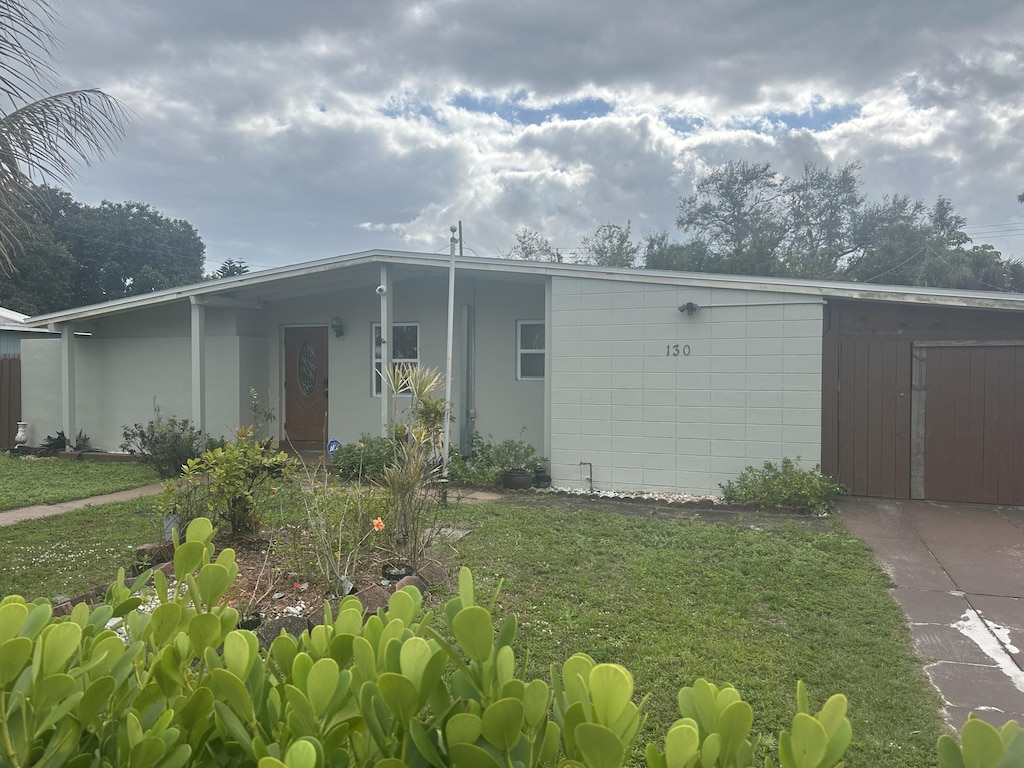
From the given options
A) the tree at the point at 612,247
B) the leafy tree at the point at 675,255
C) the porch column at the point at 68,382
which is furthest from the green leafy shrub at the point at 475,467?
the tree at the point at 612,247

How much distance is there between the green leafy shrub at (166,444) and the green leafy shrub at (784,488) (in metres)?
7.20

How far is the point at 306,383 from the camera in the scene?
1160 cm

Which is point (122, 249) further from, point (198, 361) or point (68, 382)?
point (198, 361)

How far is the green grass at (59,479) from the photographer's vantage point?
25.7ft

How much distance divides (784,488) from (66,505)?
26.2ft

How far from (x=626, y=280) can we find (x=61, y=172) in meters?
5.82

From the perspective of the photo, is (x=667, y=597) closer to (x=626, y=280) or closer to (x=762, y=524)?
(x=762, y=524)

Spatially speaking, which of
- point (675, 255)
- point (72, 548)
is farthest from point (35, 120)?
point (675, 255)

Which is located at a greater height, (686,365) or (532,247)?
(532,247)

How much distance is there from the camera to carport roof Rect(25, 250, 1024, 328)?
7203mm

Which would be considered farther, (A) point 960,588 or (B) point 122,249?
(B) point 122,249

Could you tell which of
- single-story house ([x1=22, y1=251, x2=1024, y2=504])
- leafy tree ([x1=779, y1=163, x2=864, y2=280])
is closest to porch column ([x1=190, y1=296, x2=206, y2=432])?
single-story house ([x1=22, y1=251, x2=1024, y2=504])

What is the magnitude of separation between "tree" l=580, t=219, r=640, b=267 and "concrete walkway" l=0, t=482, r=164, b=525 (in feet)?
87.2

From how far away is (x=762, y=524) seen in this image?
663 cm
